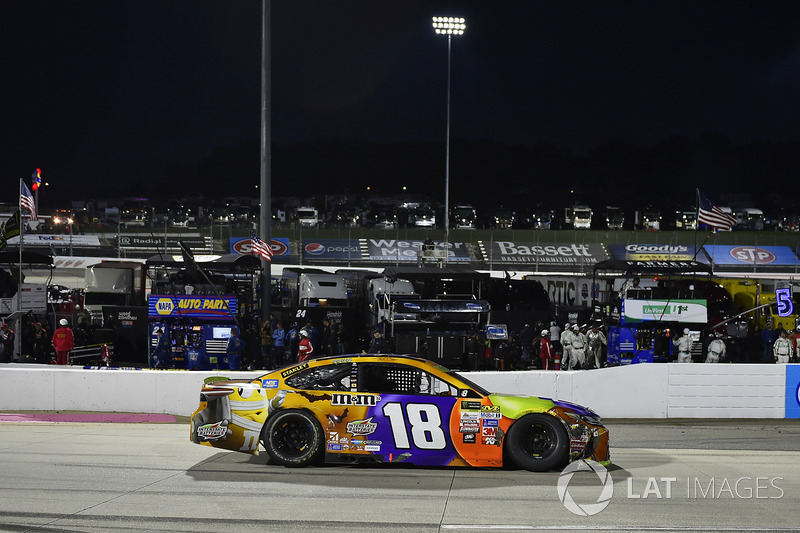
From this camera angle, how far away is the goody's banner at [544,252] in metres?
39.6

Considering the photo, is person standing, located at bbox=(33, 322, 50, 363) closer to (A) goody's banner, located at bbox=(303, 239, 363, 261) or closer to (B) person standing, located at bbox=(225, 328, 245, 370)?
(B) person standing, located at bbox=(225, 328, 245, 370)

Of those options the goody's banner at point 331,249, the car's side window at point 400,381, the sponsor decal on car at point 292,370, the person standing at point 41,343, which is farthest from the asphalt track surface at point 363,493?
the goody's banner at point 331,249

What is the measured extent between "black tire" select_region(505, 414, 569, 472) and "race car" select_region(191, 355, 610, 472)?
11 millimetres

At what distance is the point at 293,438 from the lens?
909 cm

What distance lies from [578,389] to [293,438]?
602 cm

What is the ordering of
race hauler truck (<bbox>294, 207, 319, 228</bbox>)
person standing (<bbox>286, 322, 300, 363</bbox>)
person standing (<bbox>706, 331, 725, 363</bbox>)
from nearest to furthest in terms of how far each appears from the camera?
person standing (<bbox>706, 331, 725, 363</bbox>)
person standing (<bbox>286, 322, 300, 363</bbox>)
race hauler truck (<bbox>294, 207, 319, 228</bbox>)

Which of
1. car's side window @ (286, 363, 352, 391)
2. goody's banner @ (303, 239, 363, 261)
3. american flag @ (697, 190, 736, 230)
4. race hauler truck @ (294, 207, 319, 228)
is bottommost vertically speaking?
car's side window @ (286, 363, 352, 391)

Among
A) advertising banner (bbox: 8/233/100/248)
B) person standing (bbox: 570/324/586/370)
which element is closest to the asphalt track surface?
person standing (bbox: 570/324/586/370)

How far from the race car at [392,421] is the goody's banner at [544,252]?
30.4m

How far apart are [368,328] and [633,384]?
Answer: 406 inches

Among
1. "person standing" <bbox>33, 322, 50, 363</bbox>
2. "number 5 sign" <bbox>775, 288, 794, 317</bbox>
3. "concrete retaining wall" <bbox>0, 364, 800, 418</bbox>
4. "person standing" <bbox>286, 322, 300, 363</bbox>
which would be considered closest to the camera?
"concrete retaining wall" <bbox>0, 364, 800, 418</bbox>

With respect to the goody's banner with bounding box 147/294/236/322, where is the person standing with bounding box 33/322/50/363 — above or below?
below

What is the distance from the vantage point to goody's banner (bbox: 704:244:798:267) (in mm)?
39084

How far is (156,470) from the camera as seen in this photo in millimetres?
8922
